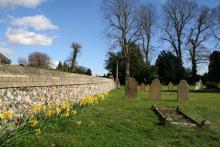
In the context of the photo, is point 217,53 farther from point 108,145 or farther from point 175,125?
point 108,145

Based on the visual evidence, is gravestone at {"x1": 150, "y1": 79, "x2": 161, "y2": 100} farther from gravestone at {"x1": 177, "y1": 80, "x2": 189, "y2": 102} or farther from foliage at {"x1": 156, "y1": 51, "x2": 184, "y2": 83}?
foliage at {"x1": 156, "y1": 51, "x2": 184, "y2": 83}

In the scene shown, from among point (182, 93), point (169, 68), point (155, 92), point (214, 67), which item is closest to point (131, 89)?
point (155, 92)

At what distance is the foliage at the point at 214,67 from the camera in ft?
162

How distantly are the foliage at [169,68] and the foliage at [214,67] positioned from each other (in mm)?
5893

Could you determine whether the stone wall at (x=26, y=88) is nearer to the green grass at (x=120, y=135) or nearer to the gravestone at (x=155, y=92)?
the green grass at (x=120, y=135)

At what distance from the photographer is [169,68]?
197 feet

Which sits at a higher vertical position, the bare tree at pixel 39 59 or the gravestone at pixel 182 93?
the bare tree at pixel 39 59

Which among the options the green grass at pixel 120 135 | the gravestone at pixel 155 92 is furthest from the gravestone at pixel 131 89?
the green grass at pixel 120 135

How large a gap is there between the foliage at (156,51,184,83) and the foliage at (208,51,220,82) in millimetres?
5893

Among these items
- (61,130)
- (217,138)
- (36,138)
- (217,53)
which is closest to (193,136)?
(217,138)

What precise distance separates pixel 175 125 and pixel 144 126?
2.92 ft

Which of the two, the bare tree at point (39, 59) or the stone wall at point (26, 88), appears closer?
the stone wall at point (26, 88)

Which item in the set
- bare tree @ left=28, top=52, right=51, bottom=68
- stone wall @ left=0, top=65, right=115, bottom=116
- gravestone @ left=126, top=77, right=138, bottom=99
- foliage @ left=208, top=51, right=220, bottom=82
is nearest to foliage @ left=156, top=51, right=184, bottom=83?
foliage @ left=208, top=51, right=220, bottom=82

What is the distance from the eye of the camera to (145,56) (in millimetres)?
55688
